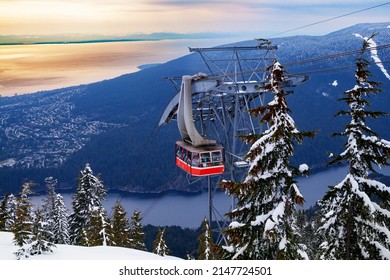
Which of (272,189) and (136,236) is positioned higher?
(272,189)

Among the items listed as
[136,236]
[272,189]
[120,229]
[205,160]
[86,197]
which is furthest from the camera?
[86,197]

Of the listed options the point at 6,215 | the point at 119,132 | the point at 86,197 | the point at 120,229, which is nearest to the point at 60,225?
the point at 86,197

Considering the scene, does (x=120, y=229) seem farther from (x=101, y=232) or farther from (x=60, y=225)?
(x=60, y=225)

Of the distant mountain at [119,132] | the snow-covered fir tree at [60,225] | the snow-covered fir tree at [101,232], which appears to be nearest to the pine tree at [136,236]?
the snow-covered fir tree at [101,232]

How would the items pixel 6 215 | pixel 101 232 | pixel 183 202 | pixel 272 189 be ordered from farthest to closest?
pixel 183 202 → pixel 6 215 → pixel 101 232 → pixel 272 189

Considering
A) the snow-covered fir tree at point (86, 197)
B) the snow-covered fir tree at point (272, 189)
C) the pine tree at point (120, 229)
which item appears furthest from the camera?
the snow-covered fir tree at point (86, 197)

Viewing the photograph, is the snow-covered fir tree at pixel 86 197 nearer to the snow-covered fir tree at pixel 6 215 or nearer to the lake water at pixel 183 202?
the snow-covered fir tree at pixel 6 215

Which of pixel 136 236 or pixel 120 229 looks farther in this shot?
pixel 136 236

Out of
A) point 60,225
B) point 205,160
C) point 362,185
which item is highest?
point 362,185
